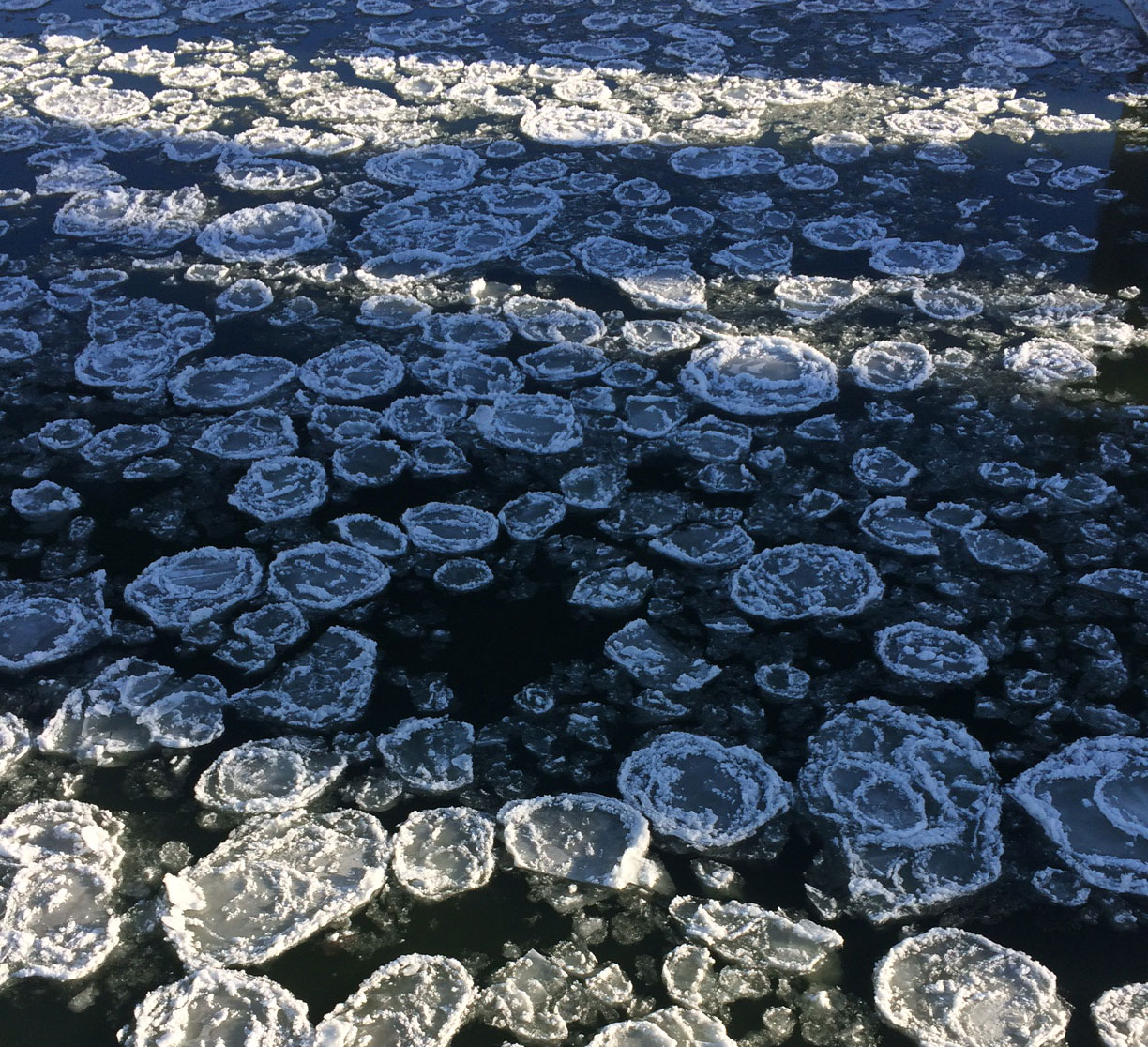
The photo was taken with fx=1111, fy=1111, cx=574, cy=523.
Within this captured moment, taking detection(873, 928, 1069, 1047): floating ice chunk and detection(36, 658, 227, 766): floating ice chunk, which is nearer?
detection(873, 928, 1069, 1047): floating ice chunk

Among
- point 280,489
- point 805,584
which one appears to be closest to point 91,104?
point 280,489

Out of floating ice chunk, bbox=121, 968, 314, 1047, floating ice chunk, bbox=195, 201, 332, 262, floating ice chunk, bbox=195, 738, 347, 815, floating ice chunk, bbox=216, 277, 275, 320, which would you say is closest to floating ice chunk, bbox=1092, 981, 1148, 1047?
floating ice chunk, bbox=121, 968, 314, 1047

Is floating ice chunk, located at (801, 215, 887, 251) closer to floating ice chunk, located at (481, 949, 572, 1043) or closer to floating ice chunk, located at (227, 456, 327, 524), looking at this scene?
floating ice chunk, located at (227, 456, 327, 524)

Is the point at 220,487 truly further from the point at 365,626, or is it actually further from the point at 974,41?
the point at 974,41

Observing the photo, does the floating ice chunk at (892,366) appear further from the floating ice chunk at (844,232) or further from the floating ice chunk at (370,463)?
the floating ice chunk at (370,463)

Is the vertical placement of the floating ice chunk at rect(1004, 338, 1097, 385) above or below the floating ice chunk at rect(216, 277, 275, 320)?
above

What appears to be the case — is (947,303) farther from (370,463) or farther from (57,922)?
(57,922)

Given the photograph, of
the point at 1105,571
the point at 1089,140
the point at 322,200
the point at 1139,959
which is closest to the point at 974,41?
the point at 1089,140

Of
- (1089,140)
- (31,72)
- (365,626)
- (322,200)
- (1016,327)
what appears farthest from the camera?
(31,72)
